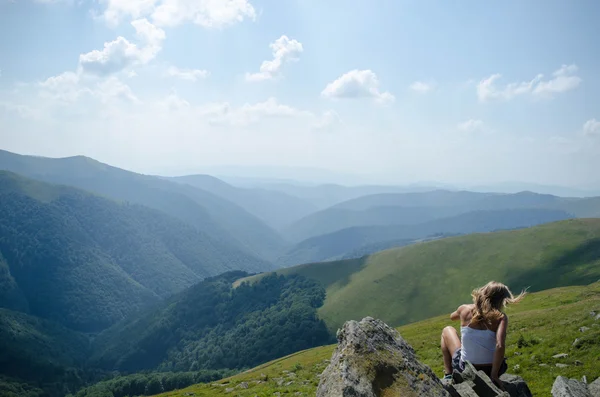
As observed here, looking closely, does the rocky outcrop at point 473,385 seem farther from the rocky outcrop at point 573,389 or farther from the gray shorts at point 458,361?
the rocky outcrop at point 573,389

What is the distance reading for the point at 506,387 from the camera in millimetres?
11797

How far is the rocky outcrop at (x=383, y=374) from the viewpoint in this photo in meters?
10.0

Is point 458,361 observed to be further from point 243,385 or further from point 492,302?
point 243,385

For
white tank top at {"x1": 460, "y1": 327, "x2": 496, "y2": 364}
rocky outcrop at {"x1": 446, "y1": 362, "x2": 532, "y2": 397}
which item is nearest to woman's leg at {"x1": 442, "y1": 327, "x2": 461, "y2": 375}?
white tank top at {"x1": 460, "y1": 327, "x2": 496, "y2": 364}

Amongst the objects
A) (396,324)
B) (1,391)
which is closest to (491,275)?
(396,324)

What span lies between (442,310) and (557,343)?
147 m

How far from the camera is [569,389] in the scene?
1303 cm

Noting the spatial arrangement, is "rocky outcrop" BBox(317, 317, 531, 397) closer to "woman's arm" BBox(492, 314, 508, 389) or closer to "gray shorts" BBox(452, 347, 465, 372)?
"woman's arm" BBox(492, 314, 508, 389)

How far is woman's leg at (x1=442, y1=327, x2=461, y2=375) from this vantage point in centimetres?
1301

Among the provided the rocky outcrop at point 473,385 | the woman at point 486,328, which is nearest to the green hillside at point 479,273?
the woman at point 486,328

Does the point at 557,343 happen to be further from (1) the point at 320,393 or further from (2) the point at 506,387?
(1) the point at 320,393

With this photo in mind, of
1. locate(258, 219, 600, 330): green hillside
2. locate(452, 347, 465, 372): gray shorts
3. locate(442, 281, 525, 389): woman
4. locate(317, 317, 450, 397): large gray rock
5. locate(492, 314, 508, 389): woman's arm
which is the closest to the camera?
locate(317, 317, 450, 397): large gray rock

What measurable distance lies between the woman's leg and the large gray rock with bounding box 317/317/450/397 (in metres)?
2.11

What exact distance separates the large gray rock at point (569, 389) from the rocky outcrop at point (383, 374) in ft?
6.87
